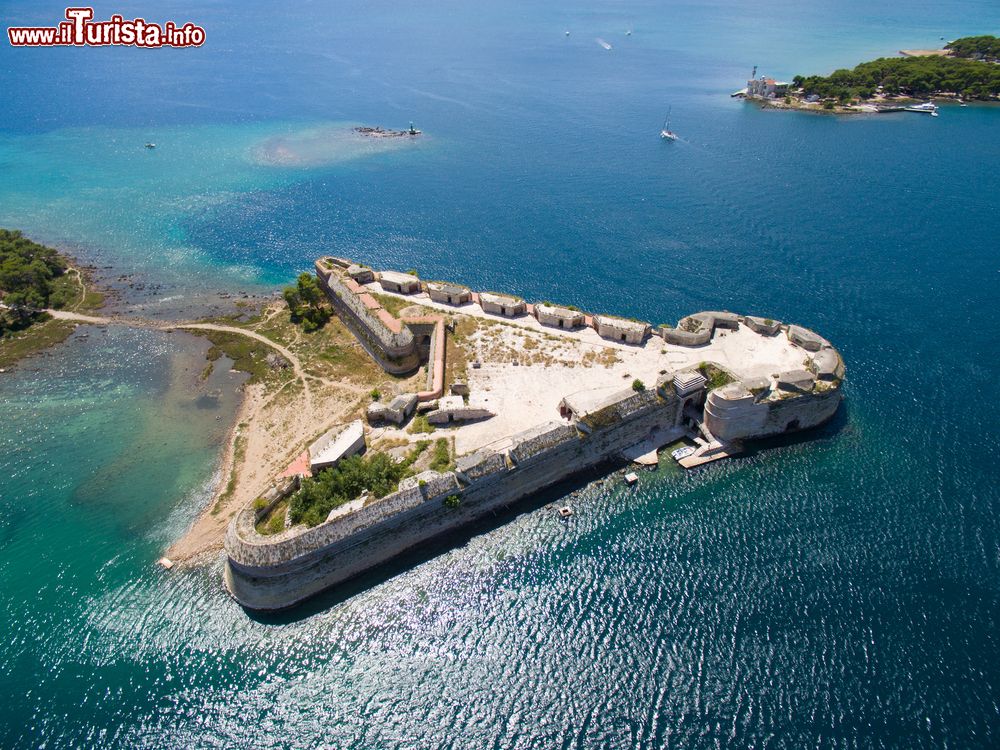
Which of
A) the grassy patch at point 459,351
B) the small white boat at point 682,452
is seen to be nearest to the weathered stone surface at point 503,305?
the grassy patch at point 459,351

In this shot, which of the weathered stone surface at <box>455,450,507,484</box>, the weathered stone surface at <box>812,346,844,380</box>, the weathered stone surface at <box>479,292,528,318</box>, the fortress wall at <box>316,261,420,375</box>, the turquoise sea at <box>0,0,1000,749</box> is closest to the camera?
the turquoise sea at <box>0,0,1000,749</box>

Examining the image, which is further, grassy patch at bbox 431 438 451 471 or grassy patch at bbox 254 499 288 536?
grassy patch at bbox 431 438 451 471

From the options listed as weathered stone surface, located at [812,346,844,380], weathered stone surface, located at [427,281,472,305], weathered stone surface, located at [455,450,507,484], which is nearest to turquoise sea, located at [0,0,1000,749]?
weathered stone surface, located at [455,450,507,484]

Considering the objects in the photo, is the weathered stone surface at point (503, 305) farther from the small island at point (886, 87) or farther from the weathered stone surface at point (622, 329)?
the small island at point (886, 87)

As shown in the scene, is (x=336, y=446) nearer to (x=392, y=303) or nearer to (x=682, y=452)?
(x=392, y=303)

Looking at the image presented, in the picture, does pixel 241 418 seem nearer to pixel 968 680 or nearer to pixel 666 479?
pixel 666 479

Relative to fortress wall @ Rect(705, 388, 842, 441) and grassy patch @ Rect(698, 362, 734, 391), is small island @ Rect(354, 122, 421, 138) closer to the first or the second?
grassy patch @ Rect(698, 362, 734, 391)

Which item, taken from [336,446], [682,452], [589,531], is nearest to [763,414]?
[682,452]
